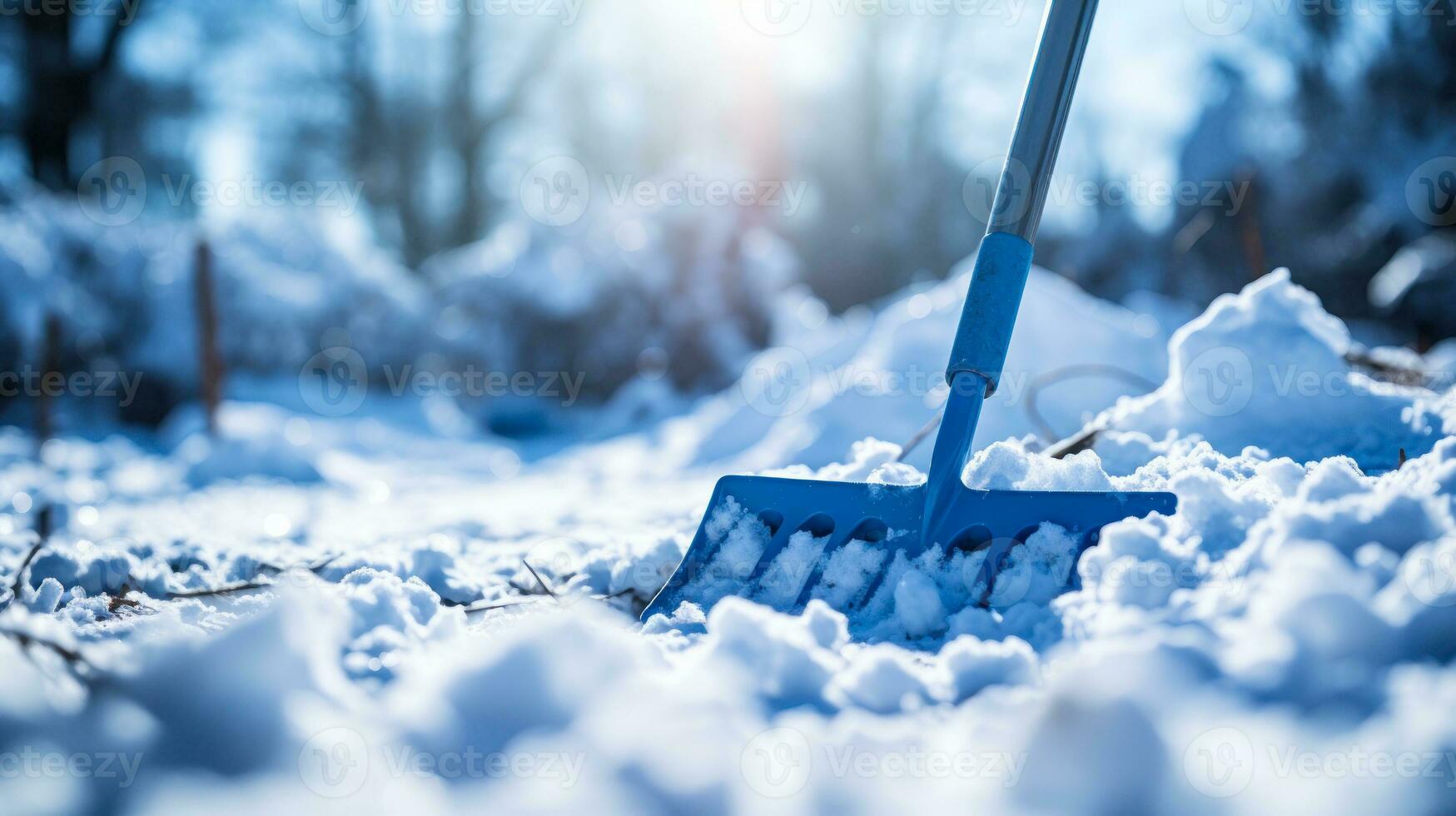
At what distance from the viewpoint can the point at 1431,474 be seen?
1099mm

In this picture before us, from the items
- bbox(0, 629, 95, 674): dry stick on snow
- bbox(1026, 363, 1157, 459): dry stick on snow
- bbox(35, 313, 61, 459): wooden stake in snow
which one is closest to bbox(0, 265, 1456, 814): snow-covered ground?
bbox(0, 629, 95, 674): dry stick on snow

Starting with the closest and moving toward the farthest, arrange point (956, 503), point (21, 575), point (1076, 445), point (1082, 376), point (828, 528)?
point (956, 503) → point (828, 528) → point (21, 575) → point (1076, 445) → point (1082, 376)

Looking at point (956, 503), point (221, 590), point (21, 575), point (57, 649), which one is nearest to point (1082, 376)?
point (956, 503)

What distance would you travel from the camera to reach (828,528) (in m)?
1.50

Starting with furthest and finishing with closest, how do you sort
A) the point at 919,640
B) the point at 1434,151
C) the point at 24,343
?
the point at 1434,151, the point at 24,343, the point at 919,640

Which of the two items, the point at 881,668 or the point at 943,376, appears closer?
the point at 881,668

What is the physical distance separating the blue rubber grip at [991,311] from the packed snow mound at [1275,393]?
542mm

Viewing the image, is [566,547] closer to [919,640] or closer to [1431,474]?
[919,640]

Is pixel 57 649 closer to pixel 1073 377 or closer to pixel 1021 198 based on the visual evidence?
pixel 1021 198

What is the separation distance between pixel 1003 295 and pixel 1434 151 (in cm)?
905

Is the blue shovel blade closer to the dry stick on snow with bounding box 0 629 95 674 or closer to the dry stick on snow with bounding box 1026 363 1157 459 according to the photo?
the dry stick on snow with bounding box 0 629 95 674

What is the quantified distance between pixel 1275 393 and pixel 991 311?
0.78m

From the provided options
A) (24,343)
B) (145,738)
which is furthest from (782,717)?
(24,343)

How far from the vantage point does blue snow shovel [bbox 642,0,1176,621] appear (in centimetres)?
132
